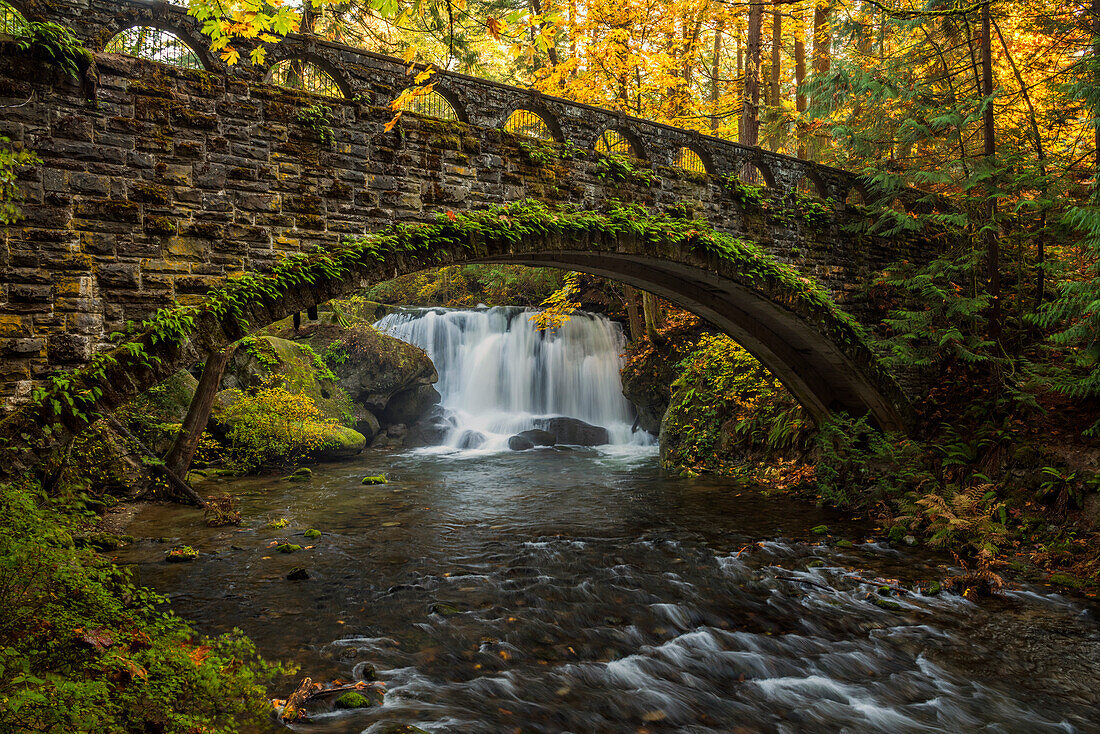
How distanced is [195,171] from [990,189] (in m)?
9.62

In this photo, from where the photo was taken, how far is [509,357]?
60.2 ft

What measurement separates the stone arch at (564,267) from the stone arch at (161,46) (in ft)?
6.30

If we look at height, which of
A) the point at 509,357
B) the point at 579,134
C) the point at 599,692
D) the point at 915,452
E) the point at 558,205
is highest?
the point at 579,134

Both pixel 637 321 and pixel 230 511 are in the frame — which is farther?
pixel 637 321

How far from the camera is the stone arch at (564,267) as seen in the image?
4.70 meters

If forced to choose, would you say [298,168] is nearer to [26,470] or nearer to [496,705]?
[26,470]

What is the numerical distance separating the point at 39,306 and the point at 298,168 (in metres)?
2.34

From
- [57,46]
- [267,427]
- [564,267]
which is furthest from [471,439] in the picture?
[57,46]

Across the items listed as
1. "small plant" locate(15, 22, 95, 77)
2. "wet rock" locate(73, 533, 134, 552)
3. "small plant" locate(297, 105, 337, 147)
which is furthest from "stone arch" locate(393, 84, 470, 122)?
"wet rock" locate(73, 533, 134, 552)

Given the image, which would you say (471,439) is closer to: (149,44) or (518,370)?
(518,370)

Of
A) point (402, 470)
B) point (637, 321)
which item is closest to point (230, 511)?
point (402, 470)

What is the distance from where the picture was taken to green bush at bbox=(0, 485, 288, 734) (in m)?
2.43

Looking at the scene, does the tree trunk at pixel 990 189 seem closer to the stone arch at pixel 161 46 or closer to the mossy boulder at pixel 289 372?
the stone arch at pixel 161 46

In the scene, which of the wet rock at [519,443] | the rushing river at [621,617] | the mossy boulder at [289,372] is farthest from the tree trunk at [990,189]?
the mossy boulder at [289,372]
